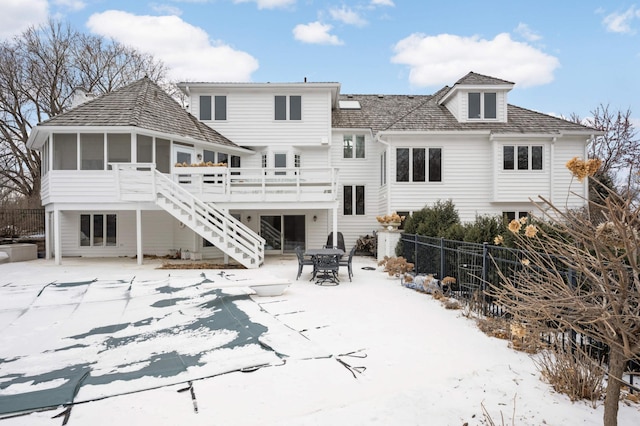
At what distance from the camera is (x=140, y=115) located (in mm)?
14711

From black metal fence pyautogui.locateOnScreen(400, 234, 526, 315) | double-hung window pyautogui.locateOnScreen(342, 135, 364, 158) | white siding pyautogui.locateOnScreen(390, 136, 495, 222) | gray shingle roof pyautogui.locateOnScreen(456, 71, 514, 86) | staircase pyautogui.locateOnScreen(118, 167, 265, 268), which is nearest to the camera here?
black metal fence pyautogui.locateOnScreen(400, 234, 526, 315)

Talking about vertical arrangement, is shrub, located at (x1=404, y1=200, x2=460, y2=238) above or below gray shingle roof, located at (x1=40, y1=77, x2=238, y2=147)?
below

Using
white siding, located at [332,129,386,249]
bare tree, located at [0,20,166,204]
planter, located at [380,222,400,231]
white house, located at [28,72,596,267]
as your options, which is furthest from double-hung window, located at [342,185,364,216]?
bare tree, located at [0,20,166,204]

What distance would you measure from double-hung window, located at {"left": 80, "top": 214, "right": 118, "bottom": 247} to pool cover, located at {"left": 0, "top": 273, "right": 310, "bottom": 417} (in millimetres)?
7015

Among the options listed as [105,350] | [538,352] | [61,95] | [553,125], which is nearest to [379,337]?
[538,352]

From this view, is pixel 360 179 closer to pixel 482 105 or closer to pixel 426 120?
pixel 426 120

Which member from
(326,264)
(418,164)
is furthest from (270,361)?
(418,164)

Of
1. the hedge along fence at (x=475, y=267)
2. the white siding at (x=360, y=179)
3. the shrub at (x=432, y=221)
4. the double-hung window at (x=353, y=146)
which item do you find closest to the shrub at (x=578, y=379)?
the hedge along fence at (x=475, y=267)

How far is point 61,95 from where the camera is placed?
25922mm

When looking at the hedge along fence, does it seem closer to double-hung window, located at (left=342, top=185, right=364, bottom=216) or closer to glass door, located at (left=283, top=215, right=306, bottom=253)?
double-hung window, located at (left=342, top=185, right=364, bottom=216)

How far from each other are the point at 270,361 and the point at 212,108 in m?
15.4

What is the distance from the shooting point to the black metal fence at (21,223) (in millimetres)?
18281

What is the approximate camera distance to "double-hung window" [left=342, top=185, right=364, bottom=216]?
18.9 m

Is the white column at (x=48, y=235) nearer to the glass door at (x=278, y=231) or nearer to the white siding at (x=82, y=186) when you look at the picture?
the white siding at (x=82, y=186)
